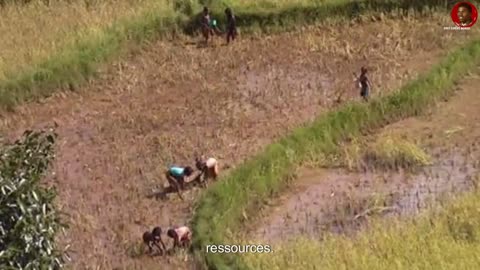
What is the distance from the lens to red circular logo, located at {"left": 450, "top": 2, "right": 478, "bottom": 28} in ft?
36.8

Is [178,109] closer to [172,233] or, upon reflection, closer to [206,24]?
[206,24]

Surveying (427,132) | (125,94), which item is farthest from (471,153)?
(125,94)

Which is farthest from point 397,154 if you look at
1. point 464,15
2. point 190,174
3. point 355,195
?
point 464,15

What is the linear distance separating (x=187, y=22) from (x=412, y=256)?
5.40 meters

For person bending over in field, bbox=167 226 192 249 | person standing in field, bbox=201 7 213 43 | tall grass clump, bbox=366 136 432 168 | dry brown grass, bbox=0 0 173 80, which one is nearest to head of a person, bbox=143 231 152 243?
person bending over in field, bbox=167 226 192 249

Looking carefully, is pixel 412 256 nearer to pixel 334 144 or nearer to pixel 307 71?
pixel 334 144

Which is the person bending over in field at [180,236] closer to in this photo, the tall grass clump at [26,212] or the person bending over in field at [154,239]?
the person bending over in field at [154,239]

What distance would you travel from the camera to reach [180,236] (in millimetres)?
7293

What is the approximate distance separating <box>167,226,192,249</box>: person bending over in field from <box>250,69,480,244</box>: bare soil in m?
0.57

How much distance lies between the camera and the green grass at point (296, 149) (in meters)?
7.53

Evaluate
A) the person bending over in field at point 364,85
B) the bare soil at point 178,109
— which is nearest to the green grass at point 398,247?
the bare soil at point 178,109

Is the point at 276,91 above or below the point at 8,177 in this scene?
below

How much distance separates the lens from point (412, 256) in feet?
23.1

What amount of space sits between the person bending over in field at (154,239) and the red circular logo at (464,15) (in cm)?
533
